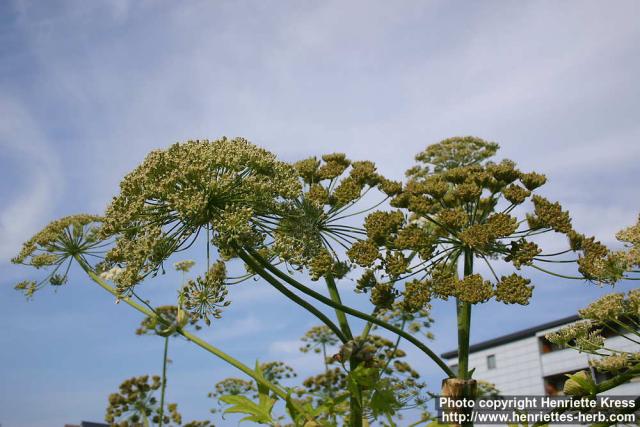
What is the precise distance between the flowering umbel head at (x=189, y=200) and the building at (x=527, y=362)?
67068mm

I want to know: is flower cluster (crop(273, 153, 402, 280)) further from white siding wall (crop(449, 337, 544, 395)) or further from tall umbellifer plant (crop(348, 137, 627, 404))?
white siding wall (crop(449, 337, 544, 395))

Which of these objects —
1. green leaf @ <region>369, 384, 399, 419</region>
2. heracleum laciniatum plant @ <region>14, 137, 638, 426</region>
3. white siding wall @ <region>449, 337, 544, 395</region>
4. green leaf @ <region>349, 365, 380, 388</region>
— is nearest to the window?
white siding wall @ <region>449, 337, 544, 395</region>

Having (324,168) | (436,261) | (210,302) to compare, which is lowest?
(210,302)

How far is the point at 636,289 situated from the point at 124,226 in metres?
5.61

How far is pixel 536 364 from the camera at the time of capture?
75938 mm

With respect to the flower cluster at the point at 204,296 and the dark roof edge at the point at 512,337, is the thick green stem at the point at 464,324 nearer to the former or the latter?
the flower cluster at the point at 204,296

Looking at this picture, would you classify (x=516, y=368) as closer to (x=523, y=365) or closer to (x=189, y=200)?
(x=523, y=365)

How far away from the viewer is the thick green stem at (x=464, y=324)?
7071 mm

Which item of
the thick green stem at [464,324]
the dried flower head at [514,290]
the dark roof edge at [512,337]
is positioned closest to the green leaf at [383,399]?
the thick green stem at [464,324]

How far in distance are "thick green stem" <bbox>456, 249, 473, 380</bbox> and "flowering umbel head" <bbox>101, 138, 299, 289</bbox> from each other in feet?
8.62

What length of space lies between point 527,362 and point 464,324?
7545 cm

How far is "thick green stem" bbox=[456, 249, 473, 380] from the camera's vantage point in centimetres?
707

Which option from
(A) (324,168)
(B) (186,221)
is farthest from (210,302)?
(A) (324,168)

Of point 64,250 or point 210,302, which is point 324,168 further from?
point 64,250
